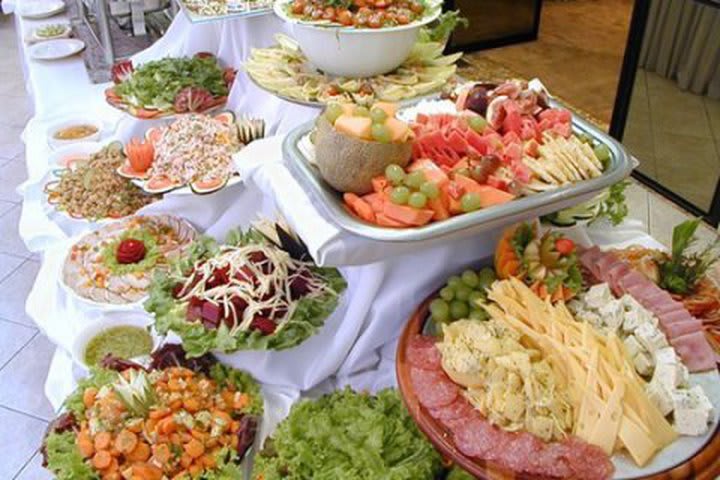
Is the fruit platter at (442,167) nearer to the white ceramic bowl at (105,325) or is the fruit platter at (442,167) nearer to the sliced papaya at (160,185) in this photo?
the white ceramic bowl at (105,325)

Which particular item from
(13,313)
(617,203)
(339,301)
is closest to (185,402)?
(339,301)

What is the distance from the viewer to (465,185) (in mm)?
1261

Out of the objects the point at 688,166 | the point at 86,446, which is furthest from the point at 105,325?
the point at 688,166

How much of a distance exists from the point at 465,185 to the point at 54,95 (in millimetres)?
2413

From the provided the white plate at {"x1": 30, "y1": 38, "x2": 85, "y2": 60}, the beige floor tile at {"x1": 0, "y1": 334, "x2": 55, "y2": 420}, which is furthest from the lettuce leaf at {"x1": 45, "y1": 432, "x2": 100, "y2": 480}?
the white plate at {"x1": 30, "y1": 38, "x2": 85, "y2": 60}

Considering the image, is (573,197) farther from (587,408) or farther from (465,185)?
(587,408)

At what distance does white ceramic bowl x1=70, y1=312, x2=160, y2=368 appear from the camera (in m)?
1.71

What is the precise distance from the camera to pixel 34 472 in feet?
6.94

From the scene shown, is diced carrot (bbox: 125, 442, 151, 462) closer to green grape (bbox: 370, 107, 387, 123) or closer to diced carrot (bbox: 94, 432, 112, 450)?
diced carrot (bbox: 94, 432, 112, 450)

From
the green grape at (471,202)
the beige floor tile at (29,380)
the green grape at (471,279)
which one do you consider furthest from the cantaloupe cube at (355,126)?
the beige floor tile at (29,380)

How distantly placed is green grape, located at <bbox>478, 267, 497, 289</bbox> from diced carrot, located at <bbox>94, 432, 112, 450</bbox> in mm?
821

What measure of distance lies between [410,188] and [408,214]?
0.23 ft

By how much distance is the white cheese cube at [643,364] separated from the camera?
120 centimetres

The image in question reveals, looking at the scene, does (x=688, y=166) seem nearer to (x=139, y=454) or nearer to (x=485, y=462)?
(x=485, y=462)
